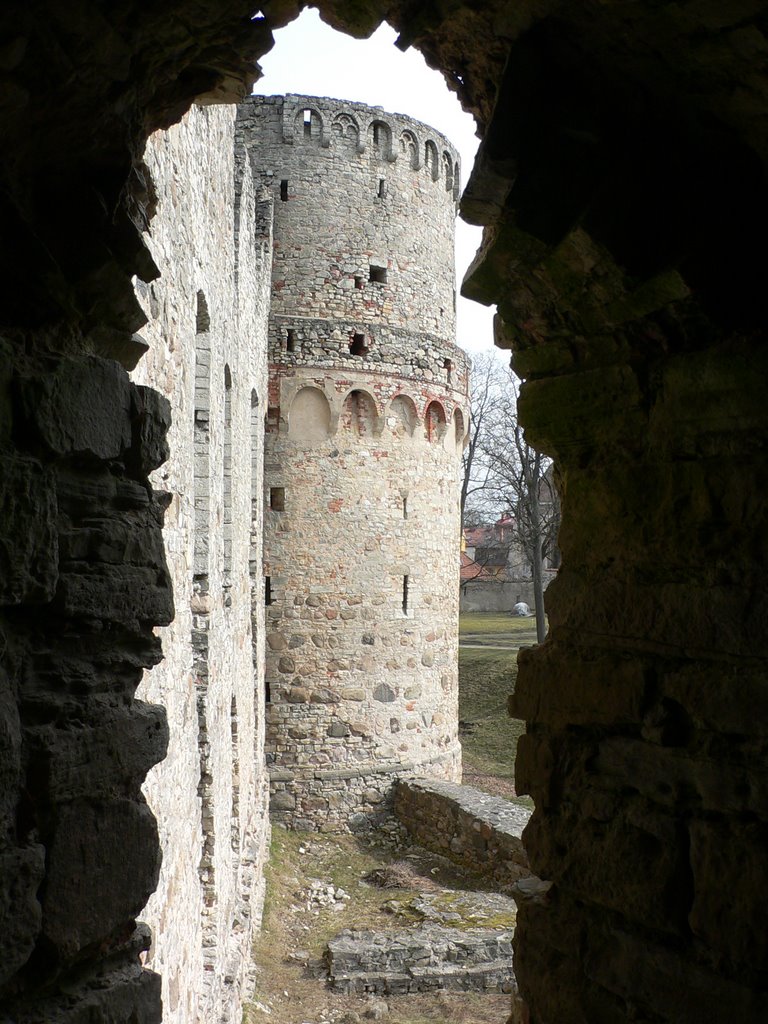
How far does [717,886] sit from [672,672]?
55 centimetres

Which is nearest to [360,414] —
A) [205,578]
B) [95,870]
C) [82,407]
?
[205,578]

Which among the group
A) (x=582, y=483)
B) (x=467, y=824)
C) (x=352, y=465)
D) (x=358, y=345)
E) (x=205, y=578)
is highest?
(x=358, y=345)

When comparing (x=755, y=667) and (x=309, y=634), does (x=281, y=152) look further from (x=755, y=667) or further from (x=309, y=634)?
(x=755, y=667)

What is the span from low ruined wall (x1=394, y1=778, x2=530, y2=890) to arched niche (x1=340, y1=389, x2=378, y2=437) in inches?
225

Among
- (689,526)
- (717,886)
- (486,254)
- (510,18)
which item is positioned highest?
(510,18)

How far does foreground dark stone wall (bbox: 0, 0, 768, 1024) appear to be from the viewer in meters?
2.22

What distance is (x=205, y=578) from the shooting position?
7.23 m

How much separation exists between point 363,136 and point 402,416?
483 cm

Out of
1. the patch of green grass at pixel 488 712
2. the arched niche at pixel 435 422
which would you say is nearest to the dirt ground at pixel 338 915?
the patch of green grass at pixel 488 712

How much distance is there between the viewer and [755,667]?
2.36 metres

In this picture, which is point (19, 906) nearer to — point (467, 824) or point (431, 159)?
point (467, 824)

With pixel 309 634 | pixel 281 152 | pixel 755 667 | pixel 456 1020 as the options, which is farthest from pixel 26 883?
pixel 281 152

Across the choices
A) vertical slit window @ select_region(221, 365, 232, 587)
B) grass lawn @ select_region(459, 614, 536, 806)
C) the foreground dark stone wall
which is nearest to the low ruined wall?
grass lawn @ select_region(459, 614, 536, 806)

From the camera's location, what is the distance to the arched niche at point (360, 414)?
589 inches
